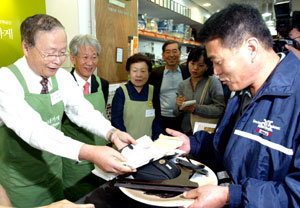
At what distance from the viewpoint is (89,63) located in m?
2.11

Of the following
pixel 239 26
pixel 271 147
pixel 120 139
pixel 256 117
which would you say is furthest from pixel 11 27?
pixel 271 147

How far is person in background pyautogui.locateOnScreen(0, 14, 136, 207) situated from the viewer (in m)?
1.18

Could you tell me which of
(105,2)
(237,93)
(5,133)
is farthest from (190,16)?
(5,133)

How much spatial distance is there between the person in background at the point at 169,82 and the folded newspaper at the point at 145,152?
1546 mm

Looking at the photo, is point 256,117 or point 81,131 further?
point 81,131

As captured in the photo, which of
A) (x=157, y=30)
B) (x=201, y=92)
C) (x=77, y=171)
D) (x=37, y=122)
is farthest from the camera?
(x=157, y=30)

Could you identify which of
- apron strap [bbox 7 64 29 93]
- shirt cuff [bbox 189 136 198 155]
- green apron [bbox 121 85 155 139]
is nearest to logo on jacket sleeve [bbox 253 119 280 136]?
shirt cuff [bbox 189 136 198 155]

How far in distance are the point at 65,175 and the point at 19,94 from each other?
1056mm

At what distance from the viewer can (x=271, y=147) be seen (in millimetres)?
917

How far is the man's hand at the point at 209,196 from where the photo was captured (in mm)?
882

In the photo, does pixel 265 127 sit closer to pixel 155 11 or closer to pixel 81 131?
pixel 81 131

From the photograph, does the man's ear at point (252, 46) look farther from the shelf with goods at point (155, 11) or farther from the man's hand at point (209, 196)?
the shelf with goods at point (155, 11)

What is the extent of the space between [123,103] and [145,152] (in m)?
1.29

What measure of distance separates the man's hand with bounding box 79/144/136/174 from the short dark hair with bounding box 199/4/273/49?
72cm
